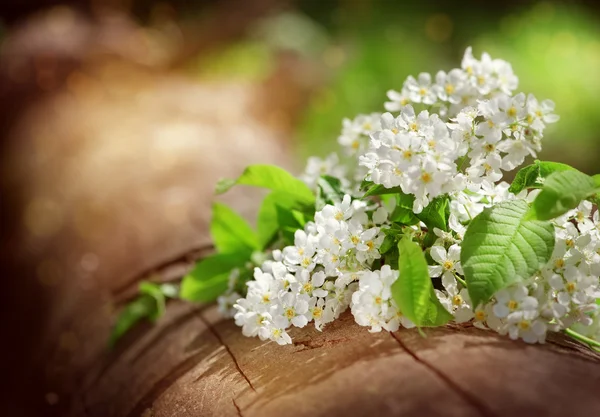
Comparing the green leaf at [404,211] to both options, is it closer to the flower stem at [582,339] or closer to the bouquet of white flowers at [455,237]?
the bouquet of white flowers at [455,237]

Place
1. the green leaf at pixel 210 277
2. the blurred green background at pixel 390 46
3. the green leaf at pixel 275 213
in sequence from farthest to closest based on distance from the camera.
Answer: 1. the blurred green background at pixel 390 46
2. the green leaf at pixel 210 277
3. the green leaf at pixel 275 213

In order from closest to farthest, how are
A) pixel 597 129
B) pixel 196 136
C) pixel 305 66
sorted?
pixel 196 136
pixel 305 66
pixel 597 129

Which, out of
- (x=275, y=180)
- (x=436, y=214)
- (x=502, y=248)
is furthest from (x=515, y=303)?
(x=275, y=180)

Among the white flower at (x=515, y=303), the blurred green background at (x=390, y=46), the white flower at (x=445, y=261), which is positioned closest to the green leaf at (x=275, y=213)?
the white flower at (x=445, y=261)

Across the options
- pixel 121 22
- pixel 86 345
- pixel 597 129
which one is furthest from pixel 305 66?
pixel 86 345

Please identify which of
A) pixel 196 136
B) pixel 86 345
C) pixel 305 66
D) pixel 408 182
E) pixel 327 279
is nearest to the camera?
pixel 408 182

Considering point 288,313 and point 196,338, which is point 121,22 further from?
point 288,313

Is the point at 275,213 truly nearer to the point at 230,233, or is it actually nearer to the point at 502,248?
the point at 230,233
